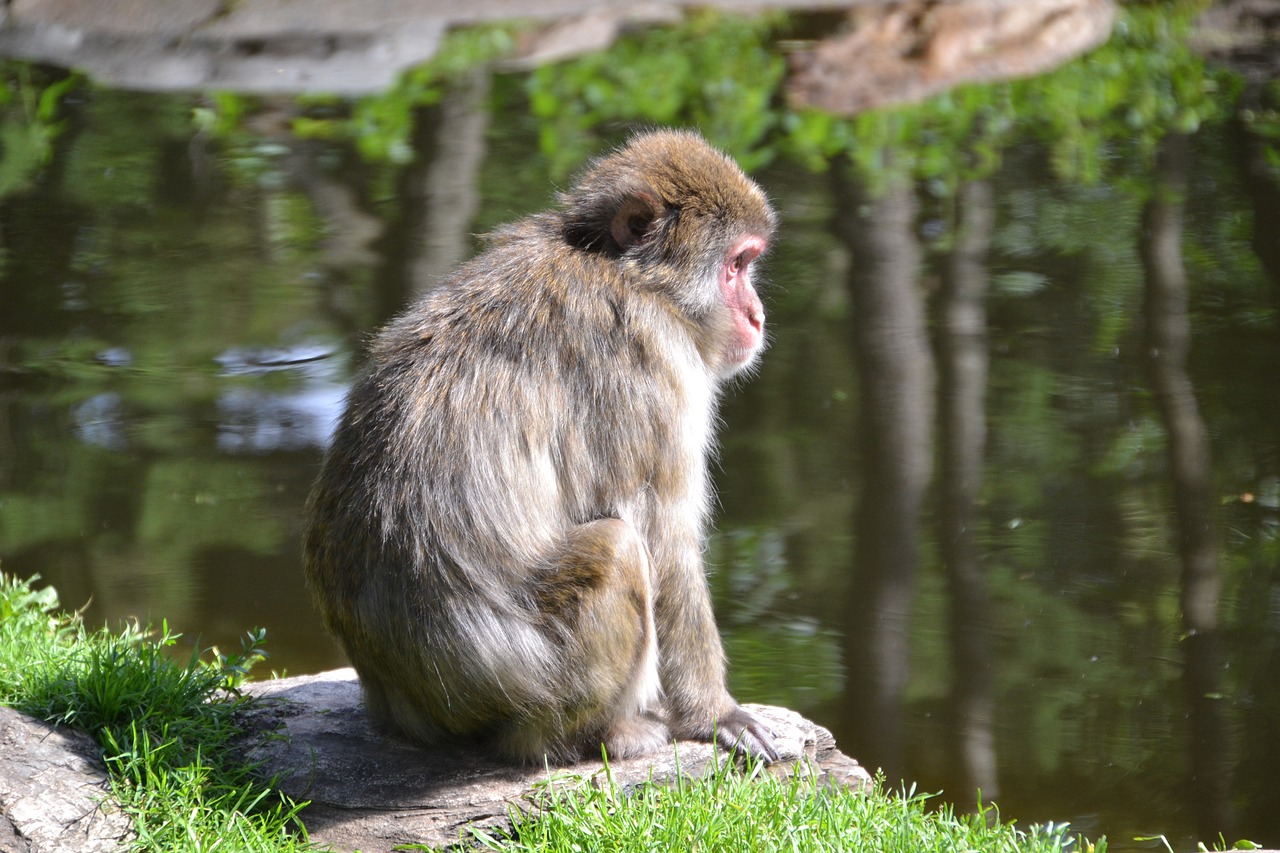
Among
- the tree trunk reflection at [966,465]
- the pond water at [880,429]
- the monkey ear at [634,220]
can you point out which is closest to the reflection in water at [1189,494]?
the pond water at [880,429]

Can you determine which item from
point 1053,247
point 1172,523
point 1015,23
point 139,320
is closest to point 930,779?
point 1172,523

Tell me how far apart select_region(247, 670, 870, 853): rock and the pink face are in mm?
1090

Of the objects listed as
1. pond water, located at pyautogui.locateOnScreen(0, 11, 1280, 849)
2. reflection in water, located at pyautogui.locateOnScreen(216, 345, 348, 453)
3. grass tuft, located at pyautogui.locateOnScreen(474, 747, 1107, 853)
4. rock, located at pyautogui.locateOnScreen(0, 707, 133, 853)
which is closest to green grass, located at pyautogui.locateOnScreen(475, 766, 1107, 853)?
grass tuft, located at pyautogui.locateOnScreen(474, 747, 1107, 853)

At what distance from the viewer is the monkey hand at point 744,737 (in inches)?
155

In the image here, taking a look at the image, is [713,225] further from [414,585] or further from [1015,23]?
[1015,23]

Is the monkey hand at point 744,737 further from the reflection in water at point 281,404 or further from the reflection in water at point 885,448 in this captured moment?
the reflection in water at point 281,404

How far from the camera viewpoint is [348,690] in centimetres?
447

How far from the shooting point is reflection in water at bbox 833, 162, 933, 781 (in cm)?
588

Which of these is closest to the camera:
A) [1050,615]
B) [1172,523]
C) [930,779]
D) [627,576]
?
[627,576]

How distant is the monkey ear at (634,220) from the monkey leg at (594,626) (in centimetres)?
84

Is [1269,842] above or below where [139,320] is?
below

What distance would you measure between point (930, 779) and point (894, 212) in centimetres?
564

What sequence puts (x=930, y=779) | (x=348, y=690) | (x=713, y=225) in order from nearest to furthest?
1. (x=713, y=225)
2. (x=348, y=690)
3. (x=930, y=779)

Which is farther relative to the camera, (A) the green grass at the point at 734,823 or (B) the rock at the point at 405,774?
(B) the rock at the point at 405,774
